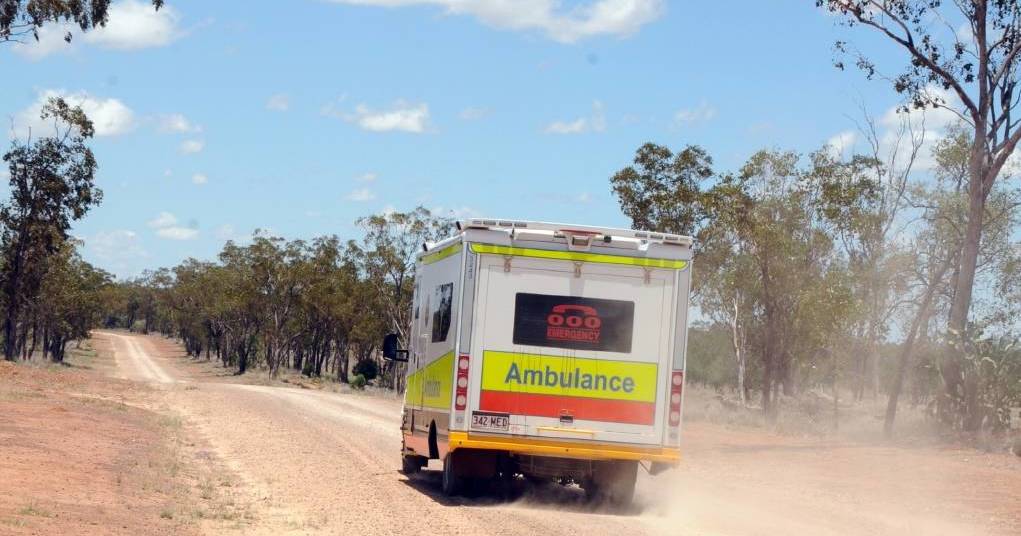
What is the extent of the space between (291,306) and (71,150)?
26.6 metres

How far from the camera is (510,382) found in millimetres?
13852

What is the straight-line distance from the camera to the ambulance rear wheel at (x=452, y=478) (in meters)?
14.4

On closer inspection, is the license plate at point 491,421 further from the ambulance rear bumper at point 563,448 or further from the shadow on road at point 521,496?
the shadow on road at point 521,496

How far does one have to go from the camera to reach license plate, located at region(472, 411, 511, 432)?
13.8m

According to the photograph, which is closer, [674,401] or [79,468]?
[674,401]

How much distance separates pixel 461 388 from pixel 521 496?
2.50m

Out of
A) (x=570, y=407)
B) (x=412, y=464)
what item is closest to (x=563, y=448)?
(x=570, y=407)

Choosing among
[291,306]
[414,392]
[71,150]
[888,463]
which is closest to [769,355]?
[888,463]

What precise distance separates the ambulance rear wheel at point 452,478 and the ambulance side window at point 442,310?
1.45 meters

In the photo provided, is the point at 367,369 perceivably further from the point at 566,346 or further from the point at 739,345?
the point at 566,346

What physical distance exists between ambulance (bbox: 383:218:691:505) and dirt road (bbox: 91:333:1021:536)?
84cm

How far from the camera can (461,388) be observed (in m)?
13.8

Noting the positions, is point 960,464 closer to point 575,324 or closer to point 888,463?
point 888,463

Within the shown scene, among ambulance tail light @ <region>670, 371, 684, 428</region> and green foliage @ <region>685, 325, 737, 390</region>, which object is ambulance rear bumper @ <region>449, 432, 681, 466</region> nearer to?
ambulance tail light @ <region>670, 371, 684, 428</region>
